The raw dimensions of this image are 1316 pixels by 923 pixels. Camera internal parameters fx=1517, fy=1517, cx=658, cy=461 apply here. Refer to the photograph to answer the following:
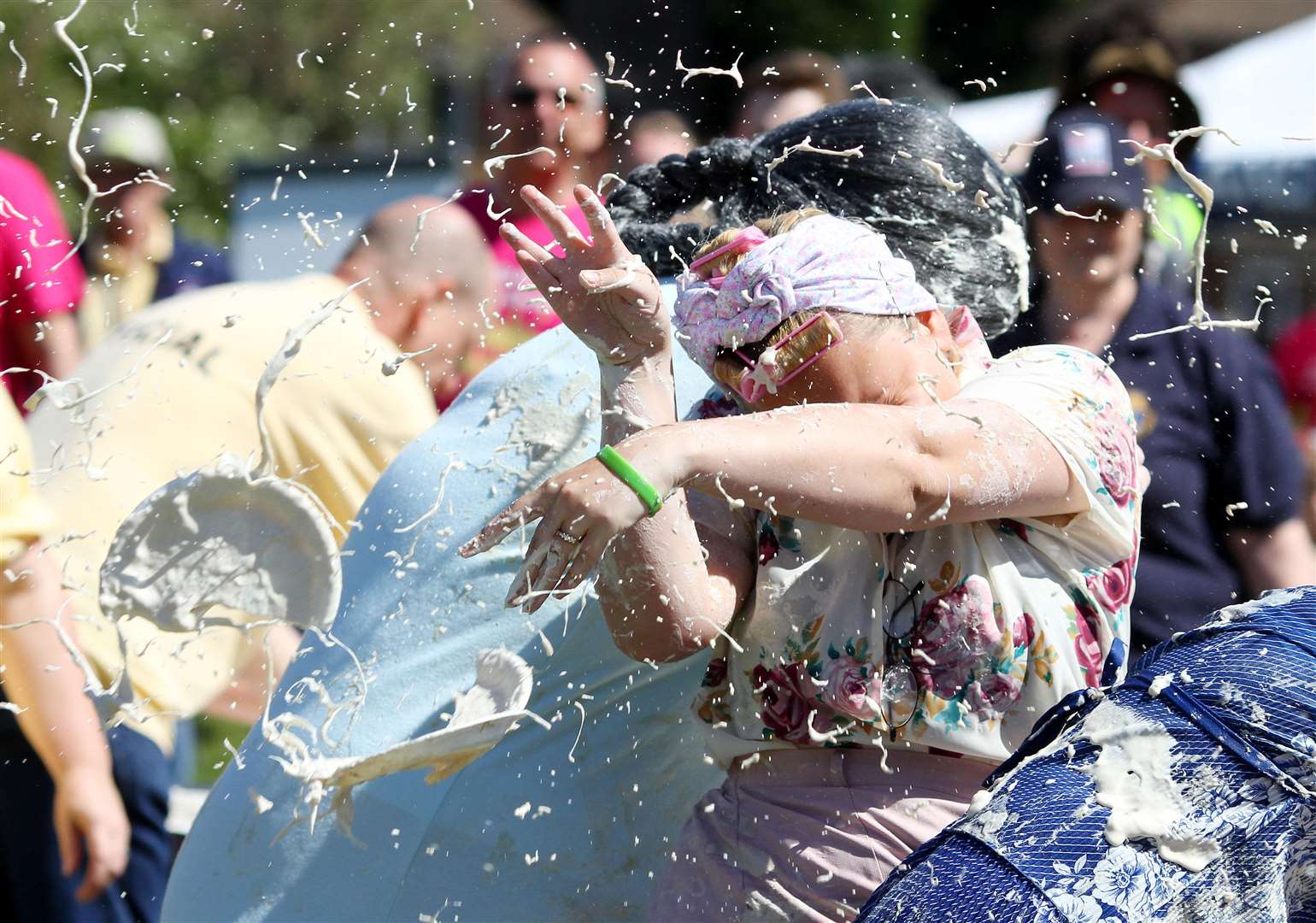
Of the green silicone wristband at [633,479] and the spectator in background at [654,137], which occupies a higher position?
the green silicone wristband at [633,479]

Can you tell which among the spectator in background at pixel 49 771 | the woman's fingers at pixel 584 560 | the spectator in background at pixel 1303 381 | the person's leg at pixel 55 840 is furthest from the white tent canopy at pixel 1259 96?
the woman's fingers at pixel 584 560

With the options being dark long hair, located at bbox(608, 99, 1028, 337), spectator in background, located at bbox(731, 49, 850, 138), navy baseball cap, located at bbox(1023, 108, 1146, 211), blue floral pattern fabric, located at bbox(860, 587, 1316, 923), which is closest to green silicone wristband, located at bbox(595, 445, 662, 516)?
blue floral pattern fabric, located at bbox(860, 587, 1316, 923)

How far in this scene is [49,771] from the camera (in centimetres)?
315

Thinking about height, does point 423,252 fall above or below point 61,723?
above

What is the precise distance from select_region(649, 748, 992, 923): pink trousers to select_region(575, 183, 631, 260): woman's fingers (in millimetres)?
595

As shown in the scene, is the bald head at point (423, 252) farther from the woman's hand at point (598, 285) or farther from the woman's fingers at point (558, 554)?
the woman's fingers at point (558, 554)

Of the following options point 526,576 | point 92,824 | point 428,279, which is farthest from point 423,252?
point 526,576

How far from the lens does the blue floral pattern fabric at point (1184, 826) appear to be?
1.38 m

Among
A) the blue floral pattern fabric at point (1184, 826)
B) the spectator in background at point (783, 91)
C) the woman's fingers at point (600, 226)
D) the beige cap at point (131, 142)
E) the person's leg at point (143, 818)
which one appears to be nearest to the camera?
the blue floral pattern fabric at point (1184, 826)

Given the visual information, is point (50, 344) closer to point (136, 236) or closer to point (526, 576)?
point (136, 236)

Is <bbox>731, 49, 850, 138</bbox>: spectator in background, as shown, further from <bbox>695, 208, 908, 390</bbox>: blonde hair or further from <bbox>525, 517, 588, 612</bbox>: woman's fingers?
<bbox>525, 517, 588, 612</bbox>: woman's fingers

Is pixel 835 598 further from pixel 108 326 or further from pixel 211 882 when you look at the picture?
pixel 108 326

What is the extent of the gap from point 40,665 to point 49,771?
1.97 ft

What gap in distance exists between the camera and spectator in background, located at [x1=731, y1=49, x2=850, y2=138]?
11.8 feet
